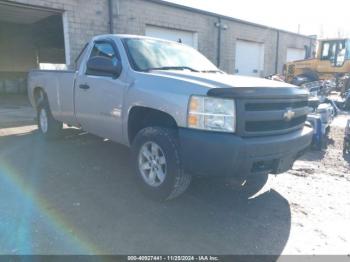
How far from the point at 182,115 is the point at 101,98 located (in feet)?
5.73

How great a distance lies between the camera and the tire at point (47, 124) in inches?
261

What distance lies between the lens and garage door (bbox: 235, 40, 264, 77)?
2055 centimetres

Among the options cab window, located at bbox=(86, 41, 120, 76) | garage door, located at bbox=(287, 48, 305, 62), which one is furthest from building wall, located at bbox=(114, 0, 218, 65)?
garage door, located at bbox=(287, 48, 305, 62)

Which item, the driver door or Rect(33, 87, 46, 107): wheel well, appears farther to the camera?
Rect(33, 87, 46, 107): wheel well

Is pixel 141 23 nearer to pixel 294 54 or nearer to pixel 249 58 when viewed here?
pixel 249 58

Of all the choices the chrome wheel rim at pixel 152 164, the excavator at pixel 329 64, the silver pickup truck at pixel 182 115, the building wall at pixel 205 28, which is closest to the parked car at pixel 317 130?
the silver pickup truck at pixel 182 115

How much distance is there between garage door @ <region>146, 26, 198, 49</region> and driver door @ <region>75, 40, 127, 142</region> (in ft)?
32.8

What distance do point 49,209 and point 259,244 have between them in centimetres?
228

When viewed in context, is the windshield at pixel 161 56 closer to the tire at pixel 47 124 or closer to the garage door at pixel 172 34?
the tire at pixel 47 124

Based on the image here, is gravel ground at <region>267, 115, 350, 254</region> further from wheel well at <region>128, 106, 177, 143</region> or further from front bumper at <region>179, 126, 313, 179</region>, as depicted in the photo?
wheel well at <region>128, 106, 177, 143</region>

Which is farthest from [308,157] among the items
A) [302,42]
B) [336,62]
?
[302,42]

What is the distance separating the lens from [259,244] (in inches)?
117

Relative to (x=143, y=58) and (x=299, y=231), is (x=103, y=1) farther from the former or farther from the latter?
(x=299, y=231)

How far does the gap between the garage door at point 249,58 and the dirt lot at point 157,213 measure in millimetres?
16137
